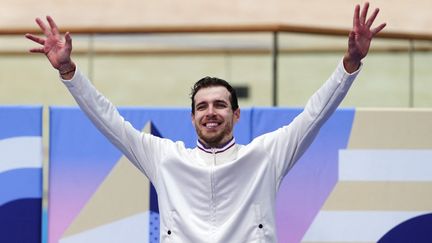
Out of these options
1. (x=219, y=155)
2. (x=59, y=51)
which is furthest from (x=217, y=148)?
(x=59, y=51)

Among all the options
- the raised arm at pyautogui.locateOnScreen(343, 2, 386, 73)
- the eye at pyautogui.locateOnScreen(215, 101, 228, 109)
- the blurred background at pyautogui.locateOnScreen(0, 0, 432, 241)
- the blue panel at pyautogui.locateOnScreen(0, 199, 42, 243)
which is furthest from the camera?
the blurred background at pyautogui.locateOnScreen(0, 0, 432, 241)

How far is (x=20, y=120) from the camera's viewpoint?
532 centimetres

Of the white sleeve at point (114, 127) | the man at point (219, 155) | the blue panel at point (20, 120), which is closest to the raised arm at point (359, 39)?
the man at point (219, 155)

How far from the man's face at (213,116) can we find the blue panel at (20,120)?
1.61 metres

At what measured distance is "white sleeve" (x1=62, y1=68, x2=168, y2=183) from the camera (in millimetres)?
3900

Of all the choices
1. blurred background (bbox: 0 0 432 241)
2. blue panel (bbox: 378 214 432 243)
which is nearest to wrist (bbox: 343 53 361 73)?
blue panel (bbox: 378 214 432 243)

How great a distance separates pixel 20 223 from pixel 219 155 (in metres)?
1.76

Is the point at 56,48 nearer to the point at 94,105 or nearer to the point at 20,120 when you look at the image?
the point at 94,105

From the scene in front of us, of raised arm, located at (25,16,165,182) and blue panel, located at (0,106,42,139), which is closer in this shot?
raised arm, located at (25,16,165,182)

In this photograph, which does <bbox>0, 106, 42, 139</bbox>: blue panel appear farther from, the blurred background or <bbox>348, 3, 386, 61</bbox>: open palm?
the blurred background

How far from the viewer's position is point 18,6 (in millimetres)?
12367

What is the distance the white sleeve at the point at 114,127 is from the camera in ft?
12.8

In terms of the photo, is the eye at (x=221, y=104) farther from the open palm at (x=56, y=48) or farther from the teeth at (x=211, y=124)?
the open palm at (x=56, y=48)

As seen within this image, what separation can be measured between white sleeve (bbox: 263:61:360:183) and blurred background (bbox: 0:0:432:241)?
4.19 m
